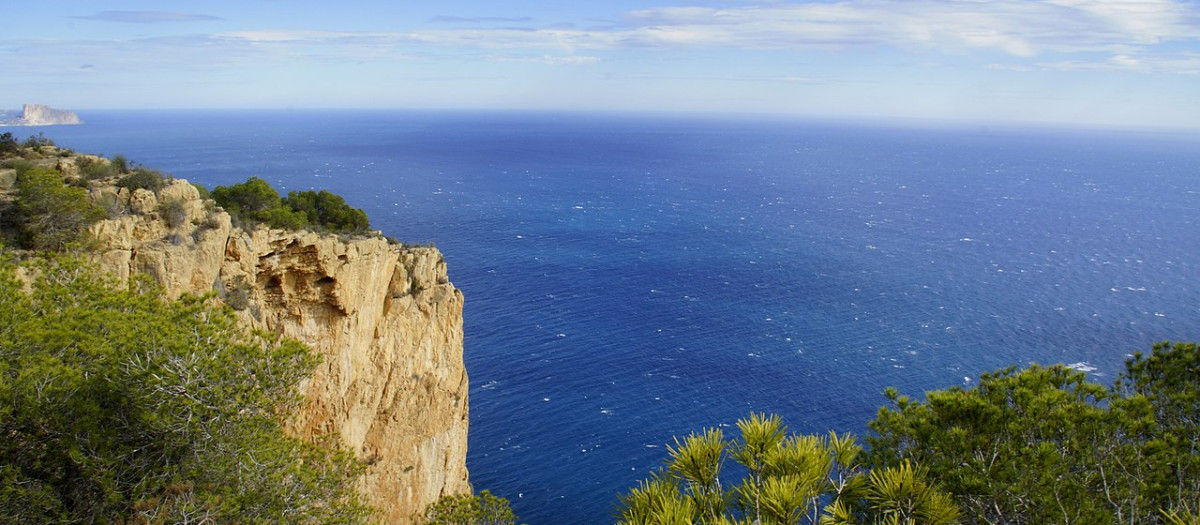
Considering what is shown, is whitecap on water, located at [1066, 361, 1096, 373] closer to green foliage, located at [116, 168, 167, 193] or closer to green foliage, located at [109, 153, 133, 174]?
green foliage, located at [116, 168, 167, 193]

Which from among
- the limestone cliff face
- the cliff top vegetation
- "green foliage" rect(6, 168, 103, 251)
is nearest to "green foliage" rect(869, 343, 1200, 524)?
the limestone cliff face

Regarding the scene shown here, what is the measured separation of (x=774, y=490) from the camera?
34.2 feet

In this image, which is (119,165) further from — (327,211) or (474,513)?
(474,513)

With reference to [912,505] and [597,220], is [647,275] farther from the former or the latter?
[912,505]

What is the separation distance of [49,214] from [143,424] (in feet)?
27.8

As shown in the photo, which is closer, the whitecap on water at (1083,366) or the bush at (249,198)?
the bush at (249,198)

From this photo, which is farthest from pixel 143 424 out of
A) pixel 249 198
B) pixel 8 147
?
pixel 8 147

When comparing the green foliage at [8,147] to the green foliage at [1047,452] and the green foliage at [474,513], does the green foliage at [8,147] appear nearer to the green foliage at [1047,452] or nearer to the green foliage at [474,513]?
the green foliage at [474,513]

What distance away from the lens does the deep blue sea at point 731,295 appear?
42.1m

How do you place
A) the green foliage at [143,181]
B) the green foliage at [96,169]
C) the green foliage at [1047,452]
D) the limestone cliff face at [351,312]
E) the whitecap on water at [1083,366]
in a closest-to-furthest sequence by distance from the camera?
the green foliage at [1047,452] → the limestone cliff face at [351,312] → the green foliage at [143,181] → the green foliage at [96,169] → the whitecap on water at [1083,366]

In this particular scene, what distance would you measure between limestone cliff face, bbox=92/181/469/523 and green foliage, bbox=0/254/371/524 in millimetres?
4681

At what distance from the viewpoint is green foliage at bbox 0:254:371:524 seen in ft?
38.2

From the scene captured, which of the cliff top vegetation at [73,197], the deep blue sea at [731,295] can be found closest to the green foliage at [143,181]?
the cliff top vegetation at [73,197]

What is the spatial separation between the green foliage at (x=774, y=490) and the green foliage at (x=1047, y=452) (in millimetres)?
1755
